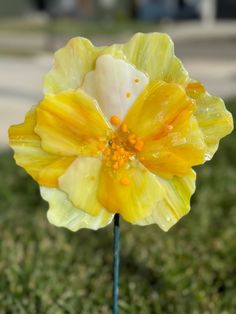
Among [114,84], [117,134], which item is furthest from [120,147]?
[114,84]

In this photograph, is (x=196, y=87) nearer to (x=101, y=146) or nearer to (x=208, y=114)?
(x=208, y=114)

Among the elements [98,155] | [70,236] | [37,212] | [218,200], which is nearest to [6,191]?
[37,212]

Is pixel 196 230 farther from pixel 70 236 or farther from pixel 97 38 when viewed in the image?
pixel 97 38

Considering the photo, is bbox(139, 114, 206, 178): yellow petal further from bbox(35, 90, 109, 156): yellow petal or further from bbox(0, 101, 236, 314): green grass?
bbox(0, 101, 236, 314): green grass

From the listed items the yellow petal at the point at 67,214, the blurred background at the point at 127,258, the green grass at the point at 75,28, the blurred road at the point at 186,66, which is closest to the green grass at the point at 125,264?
the blurred background at the point at 127,258

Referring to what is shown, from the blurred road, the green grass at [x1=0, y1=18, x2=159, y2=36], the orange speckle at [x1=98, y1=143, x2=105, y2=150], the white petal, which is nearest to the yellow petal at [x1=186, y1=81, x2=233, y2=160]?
the white petal
